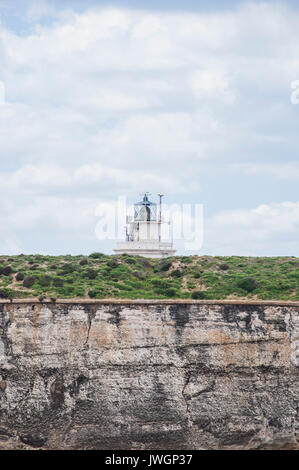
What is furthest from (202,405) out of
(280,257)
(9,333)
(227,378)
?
(280,257)

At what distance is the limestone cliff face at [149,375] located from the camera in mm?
49938

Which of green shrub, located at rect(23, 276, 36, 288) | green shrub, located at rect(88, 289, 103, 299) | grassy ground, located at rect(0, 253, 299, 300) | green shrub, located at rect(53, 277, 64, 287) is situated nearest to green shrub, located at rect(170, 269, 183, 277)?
grassy ground, located at rect(0, 253, 299, 300)

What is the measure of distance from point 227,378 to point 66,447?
355 inches

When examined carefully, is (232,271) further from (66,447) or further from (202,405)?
(66,447)

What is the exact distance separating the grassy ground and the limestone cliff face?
6.51ft

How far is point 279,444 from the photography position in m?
49.9

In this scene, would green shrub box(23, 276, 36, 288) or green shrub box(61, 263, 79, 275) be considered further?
green shrub box(61, 263, 79, 275)

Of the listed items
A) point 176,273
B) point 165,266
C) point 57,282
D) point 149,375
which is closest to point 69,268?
point 57,282

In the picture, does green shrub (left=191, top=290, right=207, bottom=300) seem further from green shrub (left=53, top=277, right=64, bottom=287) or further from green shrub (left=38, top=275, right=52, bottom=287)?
green shrub (left=38, top=275, right=52, bottom=287)

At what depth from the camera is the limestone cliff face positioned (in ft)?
164

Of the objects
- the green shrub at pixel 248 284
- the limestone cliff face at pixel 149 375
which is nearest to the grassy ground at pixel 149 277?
the green shrub at pixel 248 284

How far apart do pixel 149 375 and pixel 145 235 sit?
18114 millimetres

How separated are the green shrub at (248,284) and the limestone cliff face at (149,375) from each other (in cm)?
288
